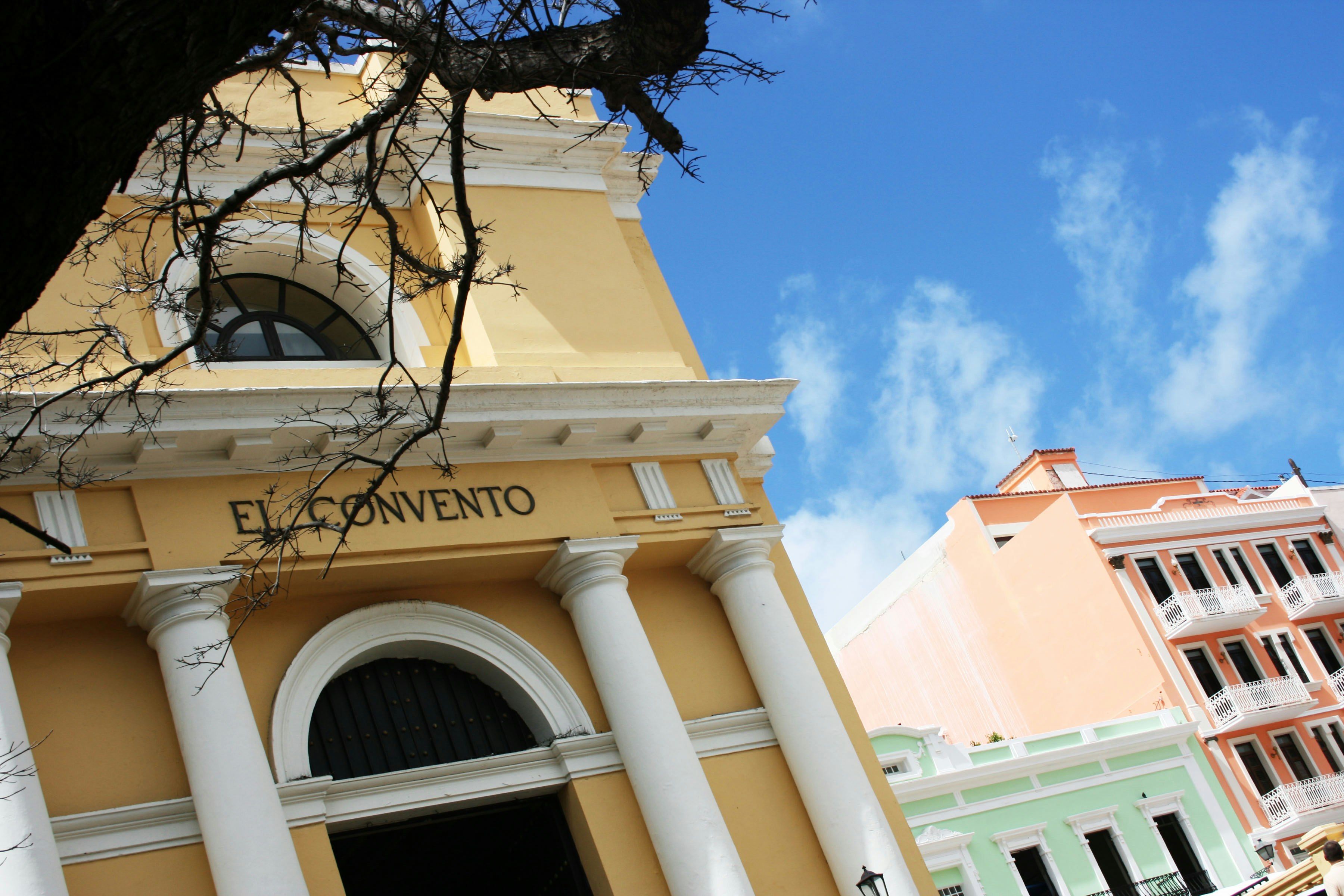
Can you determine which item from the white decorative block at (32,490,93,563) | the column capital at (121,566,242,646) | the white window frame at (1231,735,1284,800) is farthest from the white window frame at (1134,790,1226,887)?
the white decorative block at (32,490,93,563)

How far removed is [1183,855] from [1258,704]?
4.34 m

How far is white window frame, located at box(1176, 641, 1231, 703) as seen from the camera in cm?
2630

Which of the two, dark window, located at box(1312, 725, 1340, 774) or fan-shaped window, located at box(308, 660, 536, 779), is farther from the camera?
→ dark window, located at box(1312, 725, 1340, 774)

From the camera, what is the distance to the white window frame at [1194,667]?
26297 mm

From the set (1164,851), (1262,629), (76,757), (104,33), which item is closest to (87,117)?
(104,33)

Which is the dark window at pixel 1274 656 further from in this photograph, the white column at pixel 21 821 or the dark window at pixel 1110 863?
the white column at pixel 21 821

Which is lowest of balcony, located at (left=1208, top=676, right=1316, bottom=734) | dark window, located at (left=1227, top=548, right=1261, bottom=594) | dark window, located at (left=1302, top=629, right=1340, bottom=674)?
balcony, located at (left=1208, top=676, right=1316, bottom=734)

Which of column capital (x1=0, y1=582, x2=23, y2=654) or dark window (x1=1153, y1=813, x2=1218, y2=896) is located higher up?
column capital (x1=0, y1=582, x2=23, y2=654)

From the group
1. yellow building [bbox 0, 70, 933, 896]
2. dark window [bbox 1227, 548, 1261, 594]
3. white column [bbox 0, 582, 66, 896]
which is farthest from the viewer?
dark window [bbox 1227, 548, 1261, 594]

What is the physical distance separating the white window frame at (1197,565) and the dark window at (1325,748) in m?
3.70

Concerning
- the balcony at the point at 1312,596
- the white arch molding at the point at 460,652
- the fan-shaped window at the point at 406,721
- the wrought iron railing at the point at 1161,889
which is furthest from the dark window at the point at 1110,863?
the fan-shaped window at the point at 406,721

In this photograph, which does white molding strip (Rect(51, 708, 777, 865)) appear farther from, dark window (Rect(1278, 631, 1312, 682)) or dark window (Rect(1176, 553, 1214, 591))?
dark window (Rect(1278, 631, 1312, 682))

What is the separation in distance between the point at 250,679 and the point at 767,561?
4.08 m

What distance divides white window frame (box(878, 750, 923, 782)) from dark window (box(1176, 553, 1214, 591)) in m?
9.30
